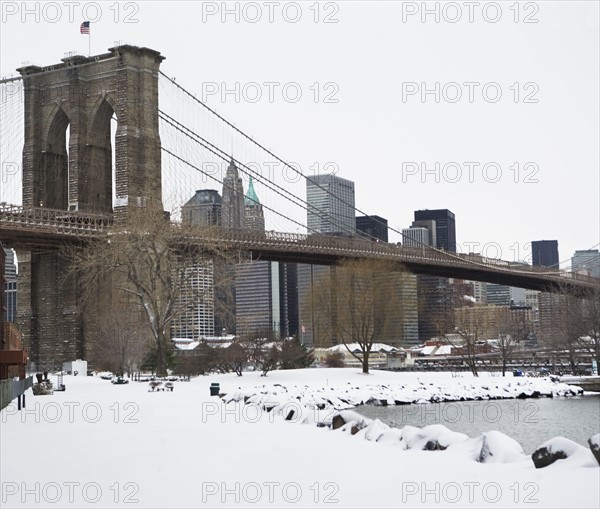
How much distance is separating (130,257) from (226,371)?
1524cm

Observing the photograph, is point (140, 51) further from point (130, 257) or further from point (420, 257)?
point (420, 257)

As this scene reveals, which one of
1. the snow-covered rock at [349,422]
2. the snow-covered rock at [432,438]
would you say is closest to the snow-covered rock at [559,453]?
the snow-covered rock at [432,438]

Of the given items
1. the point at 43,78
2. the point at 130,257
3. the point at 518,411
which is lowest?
the point at 518,411

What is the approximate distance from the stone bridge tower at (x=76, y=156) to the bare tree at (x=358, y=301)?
12643 millimetres

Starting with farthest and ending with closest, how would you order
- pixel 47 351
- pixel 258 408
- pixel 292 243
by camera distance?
pixel 292 243, pixel 47 351, pixel 258 408

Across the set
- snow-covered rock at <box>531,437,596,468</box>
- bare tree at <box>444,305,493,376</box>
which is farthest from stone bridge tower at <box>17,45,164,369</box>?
snow-covered rock at <box>531,437,596,468</box>

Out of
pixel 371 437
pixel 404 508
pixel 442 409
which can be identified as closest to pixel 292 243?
pixel 442 409

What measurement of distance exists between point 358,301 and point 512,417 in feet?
81.6

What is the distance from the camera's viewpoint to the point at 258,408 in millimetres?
22469

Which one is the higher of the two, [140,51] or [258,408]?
[140,51]

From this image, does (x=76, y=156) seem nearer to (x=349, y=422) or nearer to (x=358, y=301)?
(x=358, y=301)

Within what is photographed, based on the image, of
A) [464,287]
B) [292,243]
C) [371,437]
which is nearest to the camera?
[371,437]

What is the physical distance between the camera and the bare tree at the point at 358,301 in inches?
2039

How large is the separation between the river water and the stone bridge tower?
1127 inches
